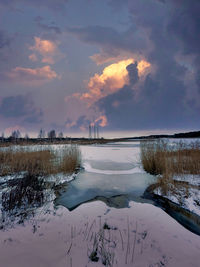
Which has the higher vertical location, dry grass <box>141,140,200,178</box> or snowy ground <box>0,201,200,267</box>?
dry grass <box>141,140,200,178</box>

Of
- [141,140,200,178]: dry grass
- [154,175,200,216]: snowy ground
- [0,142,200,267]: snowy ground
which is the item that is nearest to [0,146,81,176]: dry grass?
[0,142,200,267]: snowy ground

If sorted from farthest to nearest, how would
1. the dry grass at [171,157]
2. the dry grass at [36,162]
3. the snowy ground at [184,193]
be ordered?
1. the dry grass at [36,162]
2. the dry grass at [171,157]
3. the snowy ground at [184,193]

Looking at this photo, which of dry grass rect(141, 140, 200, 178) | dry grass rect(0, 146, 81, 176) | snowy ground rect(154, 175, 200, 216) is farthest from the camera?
dry grass rect(0, 146, 81, 176)

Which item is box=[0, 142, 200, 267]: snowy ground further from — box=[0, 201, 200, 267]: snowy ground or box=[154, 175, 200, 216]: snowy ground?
box=[154, 175, 200, 216]: snowy ground

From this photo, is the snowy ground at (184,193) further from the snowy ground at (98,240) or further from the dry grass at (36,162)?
the dry grass at (36,162)

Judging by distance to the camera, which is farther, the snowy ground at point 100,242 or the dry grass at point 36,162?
the dry grass at point 36,162

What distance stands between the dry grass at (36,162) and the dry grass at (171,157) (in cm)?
406

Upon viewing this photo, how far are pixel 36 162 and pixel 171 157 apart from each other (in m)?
6.44

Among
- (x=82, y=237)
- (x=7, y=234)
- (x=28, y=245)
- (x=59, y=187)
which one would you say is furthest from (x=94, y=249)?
(x=59, y=187)


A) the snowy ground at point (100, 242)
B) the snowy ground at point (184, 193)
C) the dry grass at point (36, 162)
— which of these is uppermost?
the dry grass at point (36, 162)

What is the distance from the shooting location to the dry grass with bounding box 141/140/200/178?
18.7 feet

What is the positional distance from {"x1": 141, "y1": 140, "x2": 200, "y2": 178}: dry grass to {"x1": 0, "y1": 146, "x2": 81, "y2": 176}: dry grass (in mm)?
4057

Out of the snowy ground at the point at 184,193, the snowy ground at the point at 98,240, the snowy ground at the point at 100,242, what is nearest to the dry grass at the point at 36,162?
the snowy ground at the point at 98,240

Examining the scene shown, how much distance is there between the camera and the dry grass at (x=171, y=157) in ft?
18.7
